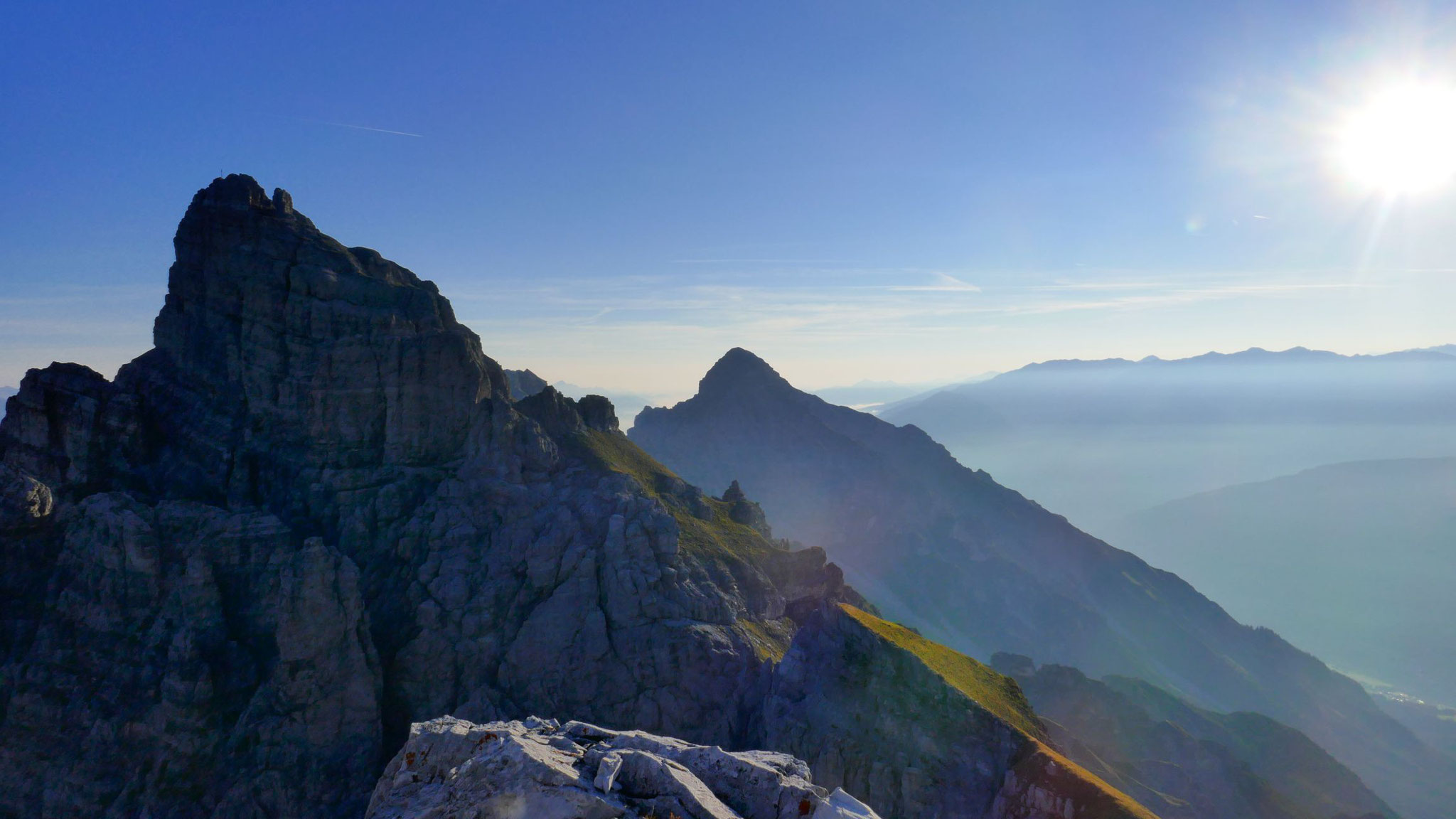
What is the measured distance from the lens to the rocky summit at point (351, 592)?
45750 millimetres

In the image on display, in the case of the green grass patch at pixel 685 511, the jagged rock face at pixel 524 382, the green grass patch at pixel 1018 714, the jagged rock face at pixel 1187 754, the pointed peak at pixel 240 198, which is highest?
the pointed peak at pixel 240 198

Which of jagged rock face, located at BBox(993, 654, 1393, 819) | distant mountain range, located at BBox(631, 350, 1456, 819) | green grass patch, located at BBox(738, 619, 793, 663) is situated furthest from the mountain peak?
green grass patch, located at BBox(738, 619, 793, 663)

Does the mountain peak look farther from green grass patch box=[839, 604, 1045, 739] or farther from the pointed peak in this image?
green grass patch box=[839, 604, 1045, 739]

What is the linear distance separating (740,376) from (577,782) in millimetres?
164816

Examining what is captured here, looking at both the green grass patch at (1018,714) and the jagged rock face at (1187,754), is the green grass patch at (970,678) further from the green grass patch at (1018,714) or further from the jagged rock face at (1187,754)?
the jagged rock face at (1187,754)

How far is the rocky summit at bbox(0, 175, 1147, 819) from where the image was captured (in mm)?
45750

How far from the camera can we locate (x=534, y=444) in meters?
65.6

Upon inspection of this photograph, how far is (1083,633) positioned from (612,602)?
367 feet

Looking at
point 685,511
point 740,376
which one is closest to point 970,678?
point 685,511

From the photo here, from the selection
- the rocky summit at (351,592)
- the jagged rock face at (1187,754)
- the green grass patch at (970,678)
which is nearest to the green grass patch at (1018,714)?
the green grass patch at (970,678)

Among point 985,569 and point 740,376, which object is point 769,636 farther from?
point 740,376

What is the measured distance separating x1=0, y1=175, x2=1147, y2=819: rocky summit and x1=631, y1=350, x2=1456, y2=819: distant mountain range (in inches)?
3110

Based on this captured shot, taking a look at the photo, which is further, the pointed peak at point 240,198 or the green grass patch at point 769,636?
the pointed peak at point 240,198

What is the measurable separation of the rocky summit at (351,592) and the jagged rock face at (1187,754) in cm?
2228
